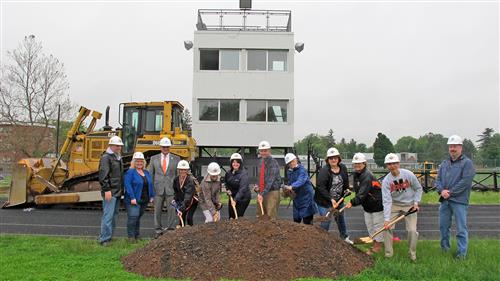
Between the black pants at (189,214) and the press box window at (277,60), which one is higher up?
the press box window at (277,60)

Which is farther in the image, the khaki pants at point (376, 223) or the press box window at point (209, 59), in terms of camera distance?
the press box window at point (209, 59)

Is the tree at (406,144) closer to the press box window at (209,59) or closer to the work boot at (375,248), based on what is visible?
the press box window at (209,59)

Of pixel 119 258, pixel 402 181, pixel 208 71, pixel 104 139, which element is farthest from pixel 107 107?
pixel 402 181

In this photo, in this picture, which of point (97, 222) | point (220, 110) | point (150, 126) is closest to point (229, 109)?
point (220, 110)

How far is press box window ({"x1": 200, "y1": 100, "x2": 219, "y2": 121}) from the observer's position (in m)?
19.4

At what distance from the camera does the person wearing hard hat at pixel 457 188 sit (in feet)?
23.3

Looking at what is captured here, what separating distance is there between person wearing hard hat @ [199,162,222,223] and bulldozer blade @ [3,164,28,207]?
942cm

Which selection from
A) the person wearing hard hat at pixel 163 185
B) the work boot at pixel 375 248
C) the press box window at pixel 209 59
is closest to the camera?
the work boot at pixel 375 248

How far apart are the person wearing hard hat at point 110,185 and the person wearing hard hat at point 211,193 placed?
1.69 m

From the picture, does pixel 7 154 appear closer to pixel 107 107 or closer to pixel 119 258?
pixel 107 107

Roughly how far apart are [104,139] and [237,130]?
5.77 metres

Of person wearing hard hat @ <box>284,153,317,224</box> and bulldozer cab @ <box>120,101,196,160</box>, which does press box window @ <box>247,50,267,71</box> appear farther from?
person wearing hard hat @ <box>284,153,317,224</box>

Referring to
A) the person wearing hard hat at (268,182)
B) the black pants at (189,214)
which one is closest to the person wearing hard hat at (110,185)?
the black pants at (189,214)

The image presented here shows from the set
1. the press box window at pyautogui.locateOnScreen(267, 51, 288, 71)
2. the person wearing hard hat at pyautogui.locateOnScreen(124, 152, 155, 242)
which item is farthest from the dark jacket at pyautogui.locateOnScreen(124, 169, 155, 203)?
the press box window at pyautogui.locateOnScreen(267, 51, 288, 71)
